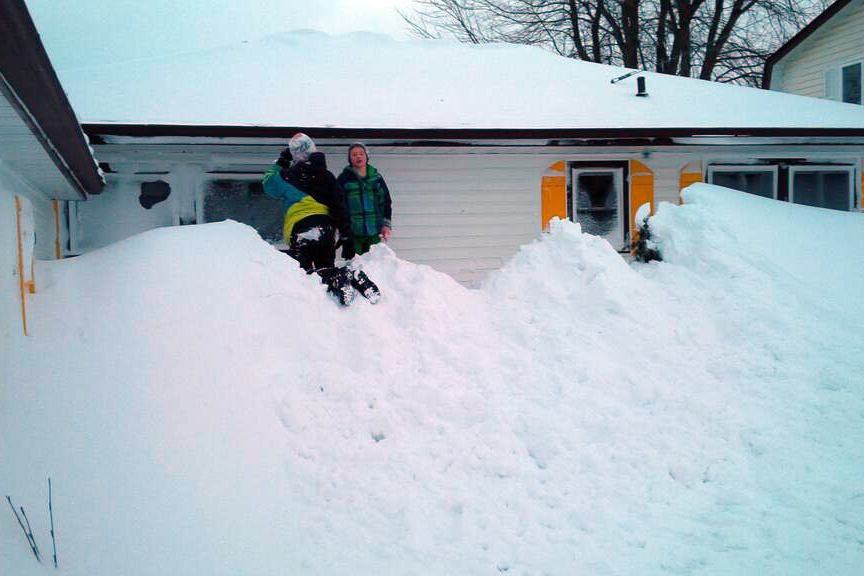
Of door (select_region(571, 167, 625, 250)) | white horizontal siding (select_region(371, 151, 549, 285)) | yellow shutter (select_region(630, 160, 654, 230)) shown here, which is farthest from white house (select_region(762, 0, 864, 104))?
white horizontal siding (select_region(371, 151, 549, 285))

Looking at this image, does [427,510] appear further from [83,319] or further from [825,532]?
[83,319]

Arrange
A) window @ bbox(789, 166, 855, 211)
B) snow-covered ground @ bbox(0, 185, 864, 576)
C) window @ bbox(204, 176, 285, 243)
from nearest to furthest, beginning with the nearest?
1. snow-covered ground @ bbox(0, 185, 864, 576)
2. window @ bbox(204, 176, 285, 243)
3. window @ bbox(789, 166, 855, 211)

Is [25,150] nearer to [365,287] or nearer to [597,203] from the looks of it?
[365,287]

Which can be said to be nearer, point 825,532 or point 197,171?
point 825,532

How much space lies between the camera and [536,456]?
445cm

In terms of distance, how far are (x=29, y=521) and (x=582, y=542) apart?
112 inches

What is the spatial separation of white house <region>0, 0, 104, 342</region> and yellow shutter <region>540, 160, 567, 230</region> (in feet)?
19.1

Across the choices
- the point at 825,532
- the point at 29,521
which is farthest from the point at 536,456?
the point at 29,521

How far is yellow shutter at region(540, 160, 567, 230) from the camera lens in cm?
945

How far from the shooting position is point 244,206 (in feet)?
28.5

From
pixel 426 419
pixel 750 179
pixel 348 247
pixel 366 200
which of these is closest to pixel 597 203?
pixel 750 179

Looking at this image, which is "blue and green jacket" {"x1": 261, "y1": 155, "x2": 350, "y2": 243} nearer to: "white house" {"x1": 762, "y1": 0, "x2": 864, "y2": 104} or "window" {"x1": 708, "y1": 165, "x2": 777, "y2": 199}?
"window" {"x1": 708, "y1": 165, "x2": 777, "y2": 199}

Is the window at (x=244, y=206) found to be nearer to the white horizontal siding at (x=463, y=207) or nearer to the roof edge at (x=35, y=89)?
the white horizontal siding at (x=463, y=207)

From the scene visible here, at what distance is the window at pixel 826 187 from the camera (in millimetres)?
10227
